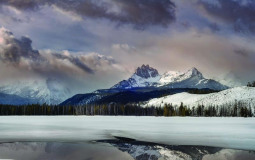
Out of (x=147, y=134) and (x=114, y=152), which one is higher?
(x=147, y=134)

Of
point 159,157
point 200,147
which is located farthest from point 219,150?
point 159,157

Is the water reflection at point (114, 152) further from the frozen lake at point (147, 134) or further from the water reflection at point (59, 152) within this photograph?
the frozen lake at point (147, 134)

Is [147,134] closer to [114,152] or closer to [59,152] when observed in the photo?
[114,152]

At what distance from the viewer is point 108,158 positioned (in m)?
23.7

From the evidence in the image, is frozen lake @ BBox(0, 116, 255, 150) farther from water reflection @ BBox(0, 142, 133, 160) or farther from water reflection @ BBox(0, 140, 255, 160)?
water reflection @ BBox(0, 142, 133, 160)

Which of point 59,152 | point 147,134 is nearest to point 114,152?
point 59,152

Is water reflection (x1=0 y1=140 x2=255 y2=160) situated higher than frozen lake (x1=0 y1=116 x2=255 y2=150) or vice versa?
A: frozen lake (x1=0 y1=116 x2=255 y2=150)

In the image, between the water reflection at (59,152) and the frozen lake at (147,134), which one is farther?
the frozen lake at (147,134)

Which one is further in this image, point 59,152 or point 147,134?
Answer: point 147,134

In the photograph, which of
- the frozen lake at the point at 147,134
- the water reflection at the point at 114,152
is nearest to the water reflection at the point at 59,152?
the water reflection at the point at 114,152

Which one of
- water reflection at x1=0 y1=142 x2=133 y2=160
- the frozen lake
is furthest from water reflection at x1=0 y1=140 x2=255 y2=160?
the frozen lake

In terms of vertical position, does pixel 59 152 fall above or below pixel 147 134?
below

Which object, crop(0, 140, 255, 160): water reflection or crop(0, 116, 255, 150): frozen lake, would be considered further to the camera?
crop(0, 116, 255, 150): frozen lake

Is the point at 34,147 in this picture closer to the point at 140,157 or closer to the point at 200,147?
the point at 140,157
